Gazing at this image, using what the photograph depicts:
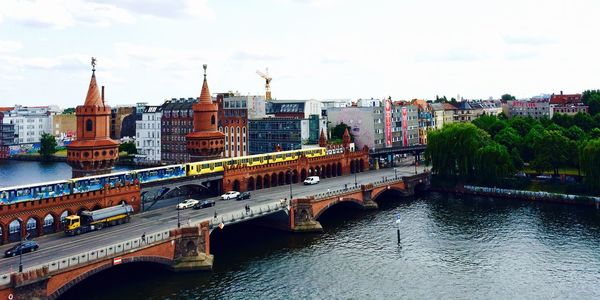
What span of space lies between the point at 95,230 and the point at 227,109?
10473cm

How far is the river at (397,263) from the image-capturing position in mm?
64312

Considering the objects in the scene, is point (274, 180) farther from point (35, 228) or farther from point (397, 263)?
point (35, 228)

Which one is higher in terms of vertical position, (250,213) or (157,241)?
(250,213)

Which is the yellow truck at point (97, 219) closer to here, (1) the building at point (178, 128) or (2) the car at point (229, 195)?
(2) the car at point (229, 195)

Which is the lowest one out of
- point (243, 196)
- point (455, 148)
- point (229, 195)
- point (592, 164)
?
point (243, 196)

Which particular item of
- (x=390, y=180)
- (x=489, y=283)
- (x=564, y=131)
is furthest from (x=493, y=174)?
(x=489, y=283)

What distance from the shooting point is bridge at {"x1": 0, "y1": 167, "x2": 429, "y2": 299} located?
184 feet

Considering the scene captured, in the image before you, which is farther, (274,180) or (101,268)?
(274,180)

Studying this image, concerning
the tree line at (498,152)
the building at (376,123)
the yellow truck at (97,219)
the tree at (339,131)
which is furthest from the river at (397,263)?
the tree at (339,131)

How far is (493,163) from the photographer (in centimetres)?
12356

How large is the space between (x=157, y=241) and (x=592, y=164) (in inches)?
3498

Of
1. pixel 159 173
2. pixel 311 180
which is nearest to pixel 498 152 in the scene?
pixel 311 180

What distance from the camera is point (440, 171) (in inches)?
5276

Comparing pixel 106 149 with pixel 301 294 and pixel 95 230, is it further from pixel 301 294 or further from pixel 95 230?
pixel 301 294
